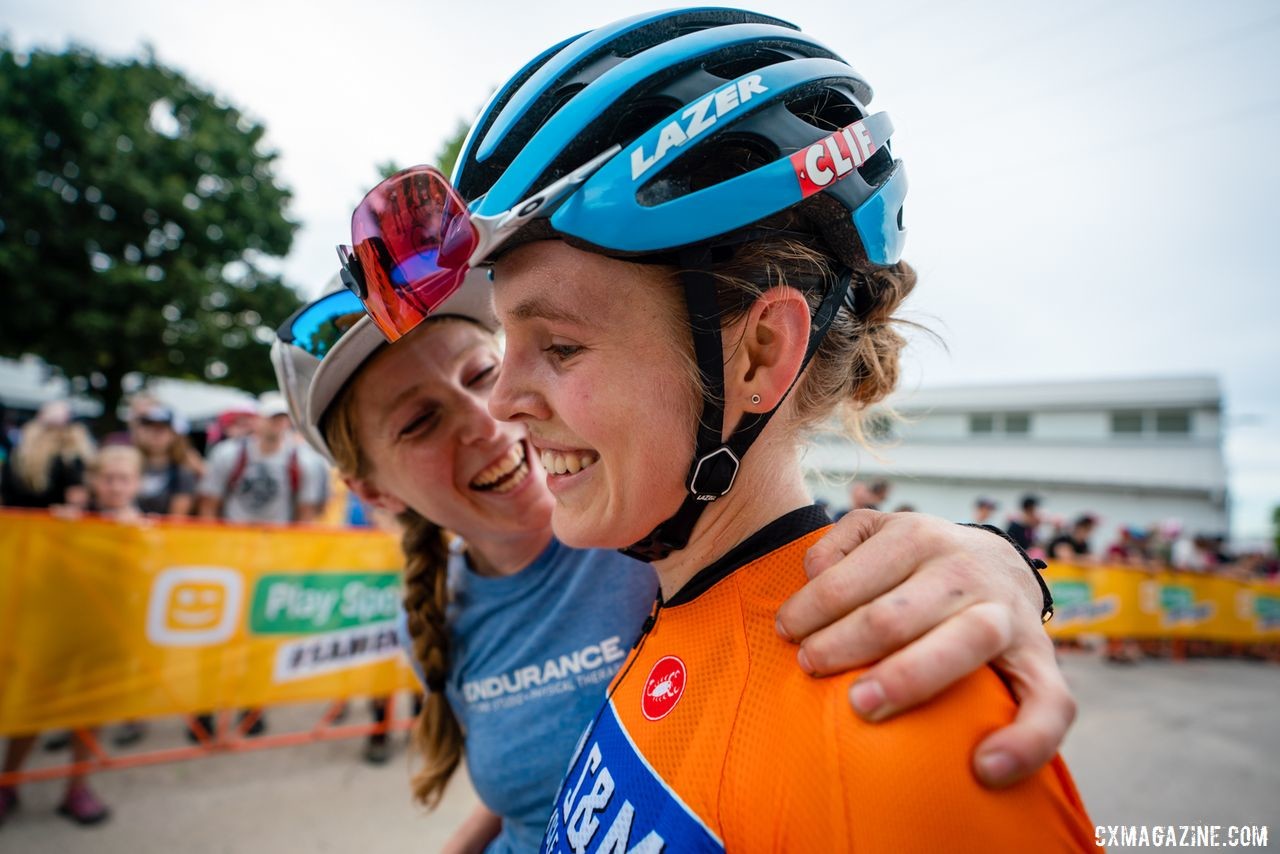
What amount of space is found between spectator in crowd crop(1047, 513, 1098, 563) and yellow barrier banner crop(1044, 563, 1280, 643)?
0.43m

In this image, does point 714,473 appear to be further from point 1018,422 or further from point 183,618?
point 1018,422

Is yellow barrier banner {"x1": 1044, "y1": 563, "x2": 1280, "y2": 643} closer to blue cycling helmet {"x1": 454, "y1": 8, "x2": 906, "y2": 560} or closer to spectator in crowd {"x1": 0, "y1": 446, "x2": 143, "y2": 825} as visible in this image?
blue cycling helmet {"x1": 454, "y1": 8, "x2": 906, "y2": 560}

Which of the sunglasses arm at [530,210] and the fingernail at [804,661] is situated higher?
the sunglasses arm at [530,210]

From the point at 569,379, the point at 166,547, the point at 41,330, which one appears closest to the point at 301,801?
the point at 166,547

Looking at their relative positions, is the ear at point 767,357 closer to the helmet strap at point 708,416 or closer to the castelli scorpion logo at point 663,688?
the helmet strap at point 708,416

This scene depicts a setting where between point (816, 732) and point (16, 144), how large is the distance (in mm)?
24818

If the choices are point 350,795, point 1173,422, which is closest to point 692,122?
point 350,795

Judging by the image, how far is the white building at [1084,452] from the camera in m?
24.8

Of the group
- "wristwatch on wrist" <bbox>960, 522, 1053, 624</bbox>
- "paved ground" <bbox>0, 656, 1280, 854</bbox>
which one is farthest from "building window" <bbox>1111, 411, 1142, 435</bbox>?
"wristwatch on wrist" <bbox>960, 522, 1053, 624</bbox>

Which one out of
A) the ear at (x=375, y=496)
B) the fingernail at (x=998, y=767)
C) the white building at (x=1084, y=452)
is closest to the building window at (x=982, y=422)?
the white building at (x=1084, y=452)

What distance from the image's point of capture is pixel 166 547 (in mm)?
4375

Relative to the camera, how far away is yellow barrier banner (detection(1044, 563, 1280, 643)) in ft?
32.9

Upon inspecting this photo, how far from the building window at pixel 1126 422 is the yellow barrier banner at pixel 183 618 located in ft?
102

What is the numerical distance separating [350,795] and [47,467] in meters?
3.83
